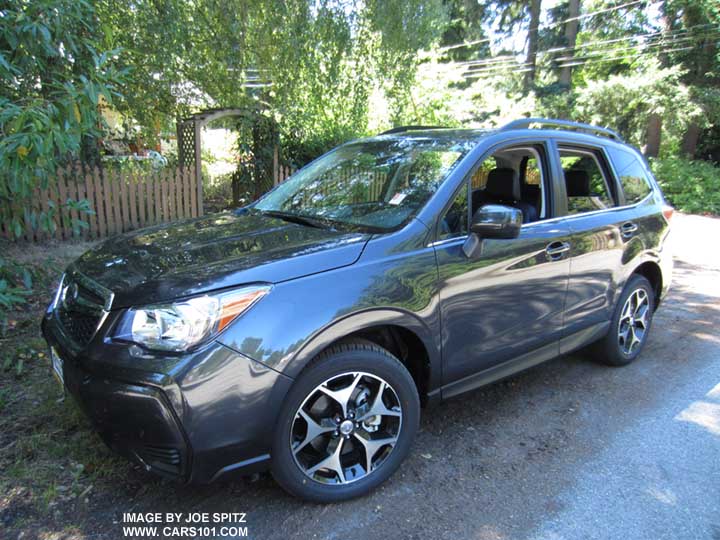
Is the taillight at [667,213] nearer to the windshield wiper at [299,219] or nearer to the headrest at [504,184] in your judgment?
the headrest at [504,184]

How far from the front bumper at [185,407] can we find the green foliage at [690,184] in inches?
669

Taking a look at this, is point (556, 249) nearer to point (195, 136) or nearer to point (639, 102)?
point (195, 136)

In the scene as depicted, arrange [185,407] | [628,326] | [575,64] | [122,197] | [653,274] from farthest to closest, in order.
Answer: [575,64], [122,197], [653,274], [628,326], [185,407]

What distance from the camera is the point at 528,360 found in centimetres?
333

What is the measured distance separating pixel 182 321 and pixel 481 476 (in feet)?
5.87

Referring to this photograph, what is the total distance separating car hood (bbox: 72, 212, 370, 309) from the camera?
2189mm

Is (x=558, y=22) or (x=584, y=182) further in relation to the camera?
(x=558, y=22)

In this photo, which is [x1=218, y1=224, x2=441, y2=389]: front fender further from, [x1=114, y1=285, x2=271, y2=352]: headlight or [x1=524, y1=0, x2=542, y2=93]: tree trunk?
[x1=524, y1=0, x2=542, y2=93]: tree trunk

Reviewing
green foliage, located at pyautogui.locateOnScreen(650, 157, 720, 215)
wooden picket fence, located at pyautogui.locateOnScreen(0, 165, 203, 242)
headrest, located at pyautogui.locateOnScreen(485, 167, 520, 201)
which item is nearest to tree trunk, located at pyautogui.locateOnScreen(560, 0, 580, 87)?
green foliage, located at pyautogui.locateOnScreen(650, 157, 720, 215)

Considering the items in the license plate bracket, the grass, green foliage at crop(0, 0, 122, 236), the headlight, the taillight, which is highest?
green foliage at crop(0, 0, 122, 236)

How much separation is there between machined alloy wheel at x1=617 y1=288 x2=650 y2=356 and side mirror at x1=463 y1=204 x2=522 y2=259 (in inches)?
73.1

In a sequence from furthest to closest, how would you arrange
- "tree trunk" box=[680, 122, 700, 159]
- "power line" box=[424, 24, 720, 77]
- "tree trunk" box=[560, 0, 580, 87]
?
"tree trunk" box=[560, 0, 580, 87], "tree trunk" box=[680, 122, 700, 159], "power line" box=[424, 24, 720, 77]

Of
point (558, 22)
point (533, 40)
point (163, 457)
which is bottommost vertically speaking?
point (163, 457)

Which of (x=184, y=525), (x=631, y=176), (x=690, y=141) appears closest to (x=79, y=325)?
(x=184, y=525)
